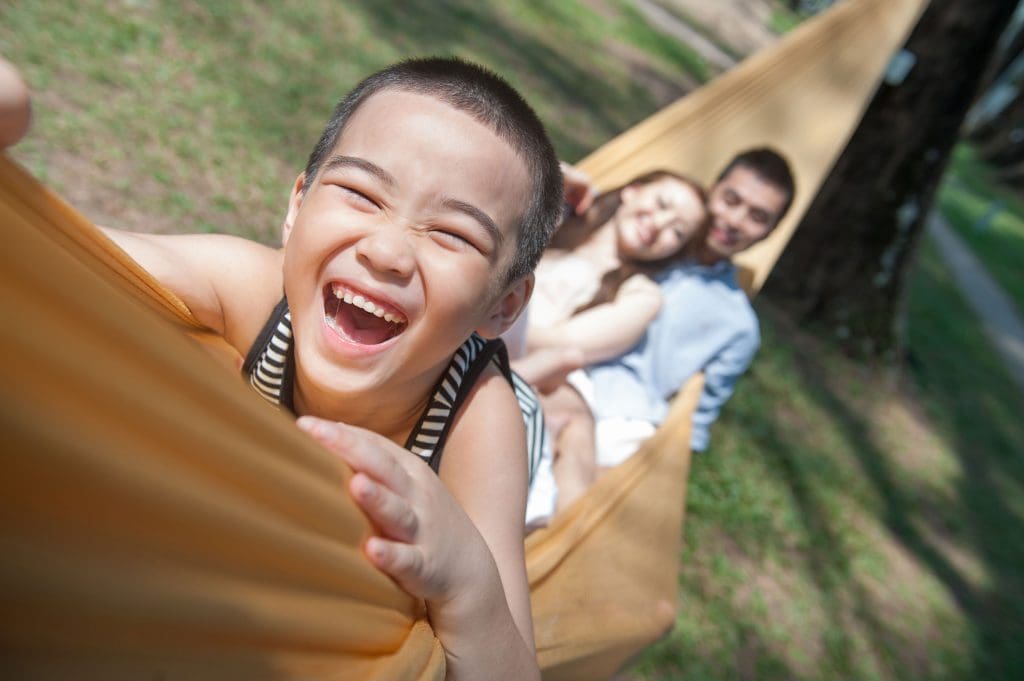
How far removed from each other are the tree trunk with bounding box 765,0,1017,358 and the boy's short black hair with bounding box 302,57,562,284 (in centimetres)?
410

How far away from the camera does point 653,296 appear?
257cm

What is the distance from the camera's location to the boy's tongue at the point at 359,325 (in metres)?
1.07

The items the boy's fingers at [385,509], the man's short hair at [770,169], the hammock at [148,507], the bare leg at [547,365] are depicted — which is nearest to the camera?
the hammock at [148,507]

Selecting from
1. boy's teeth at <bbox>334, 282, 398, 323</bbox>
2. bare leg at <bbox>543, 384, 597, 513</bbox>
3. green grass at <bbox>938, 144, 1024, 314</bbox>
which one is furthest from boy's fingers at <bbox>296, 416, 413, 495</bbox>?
green grass at <bbox>938, 144, 1024, 314</bbox>

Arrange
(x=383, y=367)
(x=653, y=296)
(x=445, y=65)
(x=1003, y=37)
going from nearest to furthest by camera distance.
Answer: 1. (x=383, y=367)
2. (x=445, y=65)
3. (x=653, y=296)
4. (x=1003, y=37)

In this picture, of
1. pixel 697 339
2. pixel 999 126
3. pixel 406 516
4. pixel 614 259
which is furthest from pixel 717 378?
pixel 999 126

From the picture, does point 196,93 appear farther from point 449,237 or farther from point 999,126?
point 999,126

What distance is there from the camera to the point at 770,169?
2.90 metres

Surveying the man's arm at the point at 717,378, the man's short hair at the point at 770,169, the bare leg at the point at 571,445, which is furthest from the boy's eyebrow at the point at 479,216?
the man's short hair at the point at 770,169

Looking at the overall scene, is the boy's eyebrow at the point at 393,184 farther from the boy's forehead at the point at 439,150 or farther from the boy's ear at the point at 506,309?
the boy's ear at the point at 506,309

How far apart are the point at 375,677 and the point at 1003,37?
5.06 metres

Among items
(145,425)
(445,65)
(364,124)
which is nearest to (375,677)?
(145,425)

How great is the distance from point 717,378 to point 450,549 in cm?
199

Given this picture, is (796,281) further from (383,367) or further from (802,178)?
(383,367)
